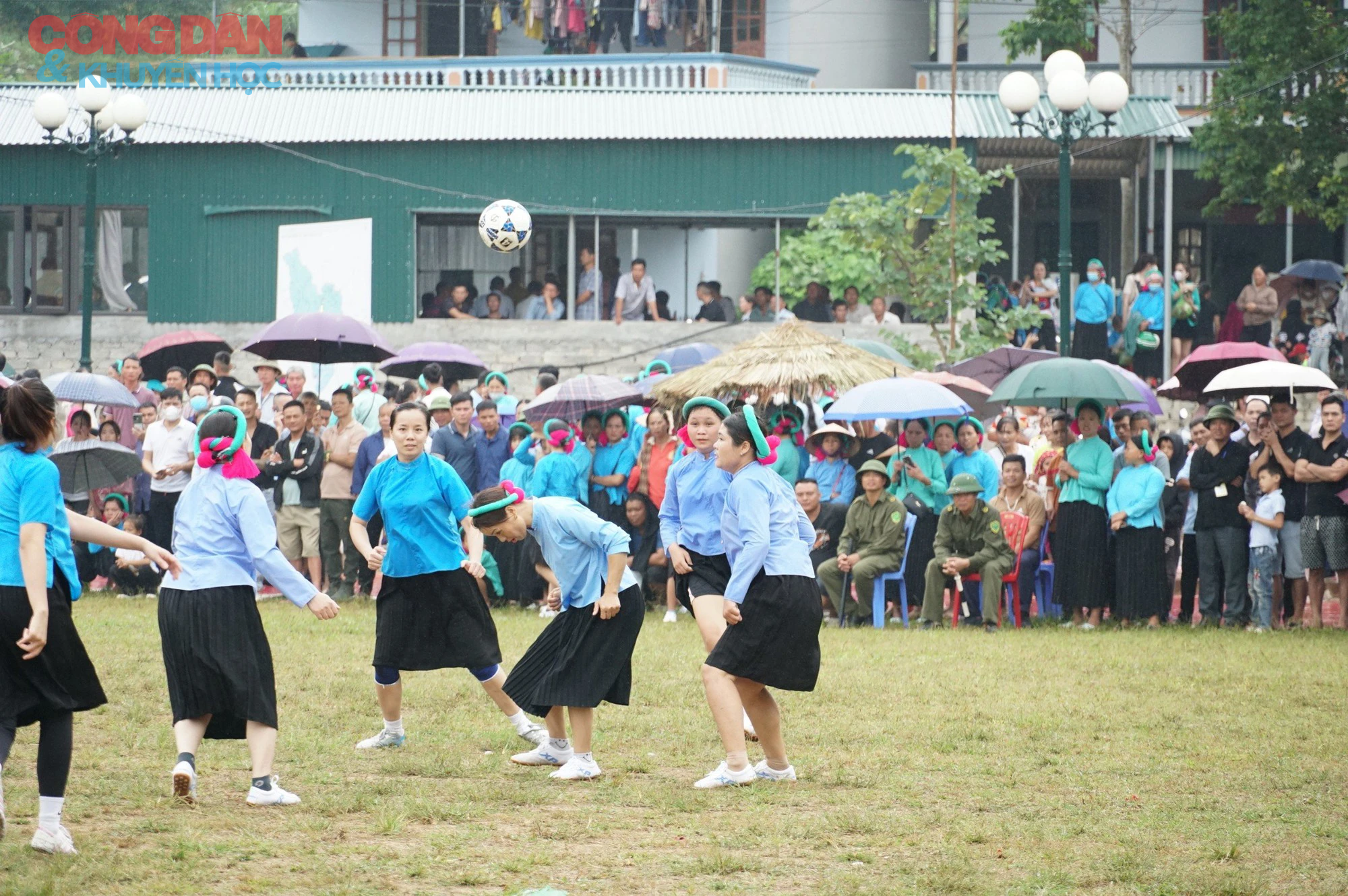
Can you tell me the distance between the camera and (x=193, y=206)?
26.7 meters

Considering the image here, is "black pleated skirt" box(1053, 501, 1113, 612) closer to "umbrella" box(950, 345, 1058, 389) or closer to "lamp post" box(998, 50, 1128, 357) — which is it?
"lamp post" box(998, 50, 1128, 357)

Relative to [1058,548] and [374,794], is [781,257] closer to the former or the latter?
[1058,548]

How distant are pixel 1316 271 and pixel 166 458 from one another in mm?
15999

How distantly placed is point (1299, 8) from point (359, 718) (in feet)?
65.3

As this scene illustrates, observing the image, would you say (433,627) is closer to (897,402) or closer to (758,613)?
(758,613)

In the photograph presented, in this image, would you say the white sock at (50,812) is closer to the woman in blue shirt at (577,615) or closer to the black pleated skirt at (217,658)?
the black pleated skirt at (217,658)

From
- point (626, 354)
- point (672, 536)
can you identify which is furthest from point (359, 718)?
point (626, 354)

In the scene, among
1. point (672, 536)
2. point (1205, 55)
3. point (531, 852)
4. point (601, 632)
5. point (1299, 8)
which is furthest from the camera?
point (1205, 55)

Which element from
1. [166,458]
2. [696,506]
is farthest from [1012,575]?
[166,458]

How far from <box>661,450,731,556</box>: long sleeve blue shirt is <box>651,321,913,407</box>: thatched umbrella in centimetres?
690

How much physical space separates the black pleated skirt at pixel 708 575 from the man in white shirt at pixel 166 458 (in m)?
7.73

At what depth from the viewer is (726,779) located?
7648 millimetres

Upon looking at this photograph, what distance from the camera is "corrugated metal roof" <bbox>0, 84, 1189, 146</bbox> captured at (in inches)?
1014

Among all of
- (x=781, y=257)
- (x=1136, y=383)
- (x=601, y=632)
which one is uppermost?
(x=781, y=257)
